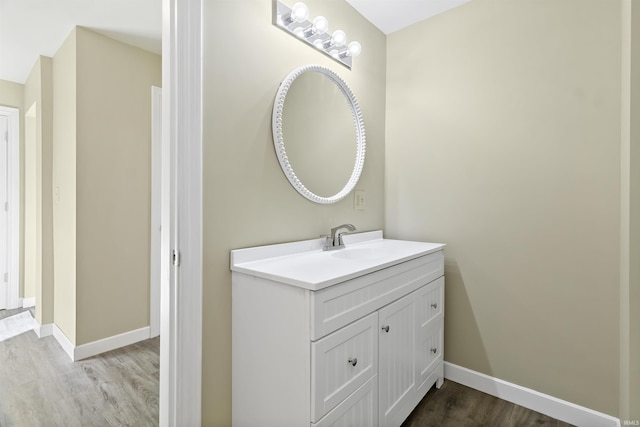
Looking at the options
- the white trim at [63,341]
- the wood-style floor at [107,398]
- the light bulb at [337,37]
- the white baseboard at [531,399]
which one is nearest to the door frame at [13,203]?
the white trim at [63,341]

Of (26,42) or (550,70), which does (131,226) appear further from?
(550,70)

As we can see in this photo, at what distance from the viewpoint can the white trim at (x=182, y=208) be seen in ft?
3.78

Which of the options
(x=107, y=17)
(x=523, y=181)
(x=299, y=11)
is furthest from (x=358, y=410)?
(x=107, y=17)

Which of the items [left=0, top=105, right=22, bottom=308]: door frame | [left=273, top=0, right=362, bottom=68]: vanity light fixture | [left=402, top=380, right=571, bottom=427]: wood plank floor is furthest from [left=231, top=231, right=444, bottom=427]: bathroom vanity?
[left=0, top=105, right=22, bottom=308]: door frame

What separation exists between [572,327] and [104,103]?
3.12 m

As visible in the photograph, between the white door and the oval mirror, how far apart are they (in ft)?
10.3

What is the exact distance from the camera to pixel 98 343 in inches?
87.8

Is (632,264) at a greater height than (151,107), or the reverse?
(151,107)

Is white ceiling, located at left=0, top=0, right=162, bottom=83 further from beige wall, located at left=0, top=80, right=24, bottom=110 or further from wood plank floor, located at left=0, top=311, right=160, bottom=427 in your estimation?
wood plank floor, located at left=0, top=311, right=160, bottom=427

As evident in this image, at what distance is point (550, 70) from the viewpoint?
1.62 m

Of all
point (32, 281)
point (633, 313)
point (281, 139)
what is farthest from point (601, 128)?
point (32, 281)

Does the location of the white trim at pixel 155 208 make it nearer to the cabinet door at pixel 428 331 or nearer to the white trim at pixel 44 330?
the white trim at pixel 44 330

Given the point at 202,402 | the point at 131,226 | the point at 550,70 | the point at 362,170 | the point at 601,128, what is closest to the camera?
the point at 202,402

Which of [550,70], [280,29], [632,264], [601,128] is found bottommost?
[632,264]
